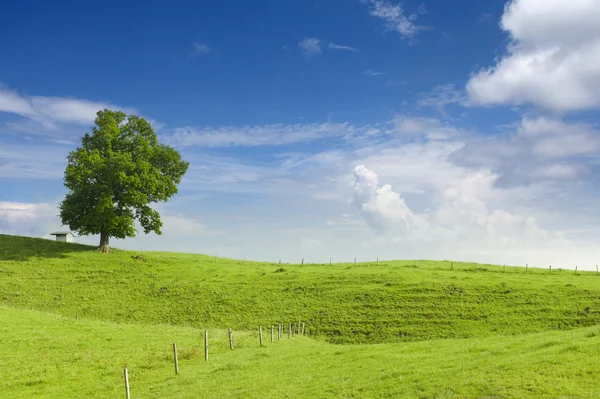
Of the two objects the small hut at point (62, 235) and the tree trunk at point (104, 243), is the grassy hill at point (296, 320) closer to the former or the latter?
the tree trunk at point (104, 243)

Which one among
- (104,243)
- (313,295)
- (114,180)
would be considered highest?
(114,180)

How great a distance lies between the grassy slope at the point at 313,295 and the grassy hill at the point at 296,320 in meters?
0.24

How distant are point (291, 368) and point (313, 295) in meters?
34.4

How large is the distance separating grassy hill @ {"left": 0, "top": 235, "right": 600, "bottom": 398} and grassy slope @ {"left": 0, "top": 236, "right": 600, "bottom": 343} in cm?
24

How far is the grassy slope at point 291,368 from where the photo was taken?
61.0 feet

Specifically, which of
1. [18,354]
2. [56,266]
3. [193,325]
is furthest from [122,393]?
[56,266]

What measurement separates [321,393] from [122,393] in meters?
Answer: 11.2

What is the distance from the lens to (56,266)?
7106cm

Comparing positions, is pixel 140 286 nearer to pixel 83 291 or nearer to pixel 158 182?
pixel 83 291

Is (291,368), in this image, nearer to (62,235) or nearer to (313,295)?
(313,295)

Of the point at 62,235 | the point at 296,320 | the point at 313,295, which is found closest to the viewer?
the point at 296,320

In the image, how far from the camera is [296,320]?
5319 cm

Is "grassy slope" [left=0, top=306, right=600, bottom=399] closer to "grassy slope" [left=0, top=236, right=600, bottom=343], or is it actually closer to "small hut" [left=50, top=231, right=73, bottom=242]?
"grassy slope" [left=0, top=236, right=600, bottom=343]

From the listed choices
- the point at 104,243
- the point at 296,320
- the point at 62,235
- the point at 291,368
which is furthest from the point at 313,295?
the point at 62,235
